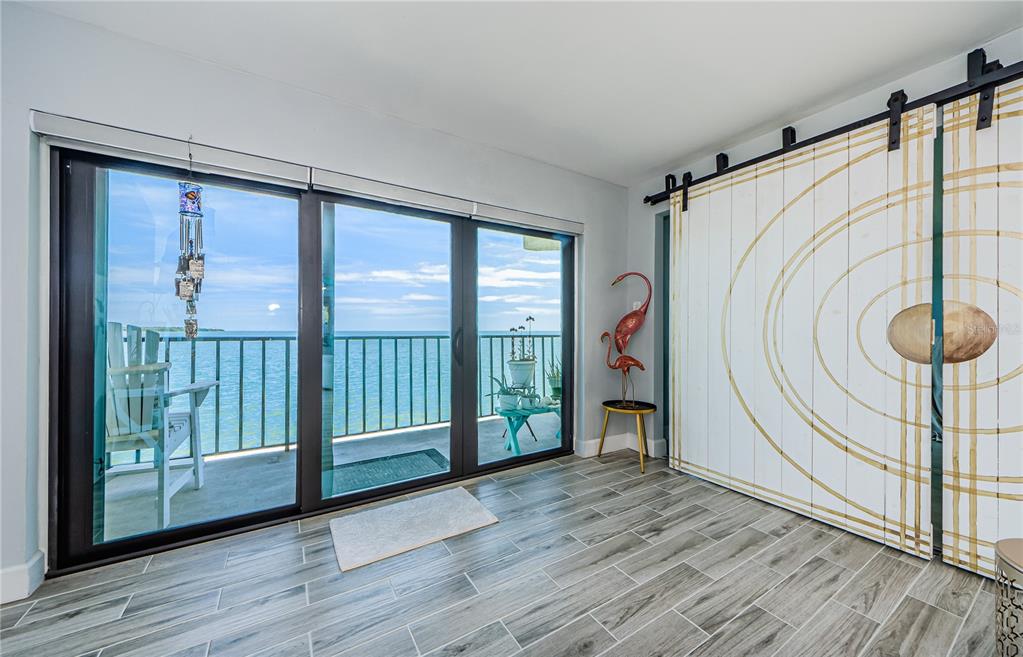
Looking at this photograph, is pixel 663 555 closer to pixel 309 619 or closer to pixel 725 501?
pixel 725 501

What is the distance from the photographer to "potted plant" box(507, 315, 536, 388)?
11.0 feet

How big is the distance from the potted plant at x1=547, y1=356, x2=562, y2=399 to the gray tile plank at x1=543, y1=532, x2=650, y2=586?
1.50 metres

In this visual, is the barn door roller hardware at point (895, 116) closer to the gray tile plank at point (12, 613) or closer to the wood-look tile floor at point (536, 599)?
the wood-look tile floor at point (536, 599)

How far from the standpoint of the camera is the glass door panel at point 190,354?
1977 mm

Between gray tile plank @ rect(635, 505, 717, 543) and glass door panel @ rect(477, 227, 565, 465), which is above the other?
glass door panel @ rect(477, 227, 565, 465)

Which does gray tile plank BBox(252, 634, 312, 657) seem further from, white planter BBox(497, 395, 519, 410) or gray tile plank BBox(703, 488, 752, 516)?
gray tile plank BBox(703, 488, 752, 516)

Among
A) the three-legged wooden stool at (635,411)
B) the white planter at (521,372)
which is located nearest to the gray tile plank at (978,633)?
the three-legged wooden stool at (635,411)

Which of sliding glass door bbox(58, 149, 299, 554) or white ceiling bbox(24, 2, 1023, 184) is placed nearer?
white ceiling bbox(24, 2, 1023, 184)

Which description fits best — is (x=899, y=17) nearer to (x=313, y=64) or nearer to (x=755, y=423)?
(x=755, y=423)

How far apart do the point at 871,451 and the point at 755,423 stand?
2.06 ft

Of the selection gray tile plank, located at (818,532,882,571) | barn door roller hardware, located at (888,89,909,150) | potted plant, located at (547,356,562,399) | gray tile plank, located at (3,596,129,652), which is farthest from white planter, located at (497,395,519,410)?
barn door roller hardware, located at (888,89,909,150)

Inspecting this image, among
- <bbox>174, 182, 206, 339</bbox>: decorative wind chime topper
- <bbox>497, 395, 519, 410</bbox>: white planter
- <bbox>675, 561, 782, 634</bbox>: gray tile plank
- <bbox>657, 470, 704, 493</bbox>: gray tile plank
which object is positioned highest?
<bbox>174, 182, 206, 339</bbox>: decorative wind chime topper

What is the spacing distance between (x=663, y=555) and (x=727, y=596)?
0.35 metres

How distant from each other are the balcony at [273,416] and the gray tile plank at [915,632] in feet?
7.73
